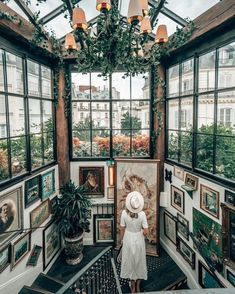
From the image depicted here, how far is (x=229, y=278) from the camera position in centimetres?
289

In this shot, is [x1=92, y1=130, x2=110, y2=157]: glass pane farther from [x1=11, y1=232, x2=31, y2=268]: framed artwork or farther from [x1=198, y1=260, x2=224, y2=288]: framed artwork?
[x1=198, y1=260, x2=224, y2=288]: framed artwork

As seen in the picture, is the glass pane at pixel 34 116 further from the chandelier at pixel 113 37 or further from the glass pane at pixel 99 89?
the chandelier at pixel 113 37

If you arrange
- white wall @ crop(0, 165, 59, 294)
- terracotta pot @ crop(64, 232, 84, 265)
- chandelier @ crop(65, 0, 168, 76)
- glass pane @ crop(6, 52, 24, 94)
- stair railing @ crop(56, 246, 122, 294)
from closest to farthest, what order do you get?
chandelier @ crop(65, 0, 168, 76) → stair railing @ crop(56, 246, 122, 294) → white wall @ crop(0, 165, 59, 294) → glass pane @ crop(6, 52, 24, 94) → terracotta pot @ crop(64, 232, 84, 265)

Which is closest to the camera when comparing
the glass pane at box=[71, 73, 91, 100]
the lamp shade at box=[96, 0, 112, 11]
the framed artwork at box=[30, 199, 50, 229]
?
the lamp shade at box=[96, 0, 112, 11]

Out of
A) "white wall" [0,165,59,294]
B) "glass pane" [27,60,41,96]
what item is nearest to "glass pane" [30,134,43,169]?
"white wall" [0,165,59,294]

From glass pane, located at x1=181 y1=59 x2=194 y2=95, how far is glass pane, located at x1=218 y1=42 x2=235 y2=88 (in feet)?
2.39

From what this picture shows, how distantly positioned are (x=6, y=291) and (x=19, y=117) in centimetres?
264

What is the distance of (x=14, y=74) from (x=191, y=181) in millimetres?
3540

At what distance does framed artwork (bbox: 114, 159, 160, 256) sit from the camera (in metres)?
4.62

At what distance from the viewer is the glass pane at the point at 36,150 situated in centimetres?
393

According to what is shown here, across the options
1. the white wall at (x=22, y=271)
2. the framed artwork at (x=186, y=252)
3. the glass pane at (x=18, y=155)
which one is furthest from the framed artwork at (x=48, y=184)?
the framed artwork at (x=186, y=252)

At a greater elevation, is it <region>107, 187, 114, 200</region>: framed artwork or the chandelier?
the chandelier

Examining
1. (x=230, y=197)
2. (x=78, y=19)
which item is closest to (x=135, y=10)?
(x=78, y=19)

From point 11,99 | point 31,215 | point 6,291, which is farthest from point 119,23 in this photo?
point 6,291
